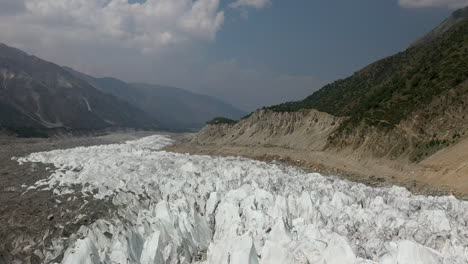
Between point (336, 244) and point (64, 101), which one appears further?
point (64, 101)

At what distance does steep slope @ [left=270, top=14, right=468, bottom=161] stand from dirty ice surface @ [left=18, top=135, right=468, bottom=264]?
11.7 m

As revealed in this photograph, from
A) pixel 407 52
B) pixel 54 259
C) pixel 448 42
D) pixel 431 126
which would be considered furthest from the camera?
pixel 407 52

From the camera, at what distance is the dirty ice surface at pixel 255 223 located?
Answer: 1367 cm

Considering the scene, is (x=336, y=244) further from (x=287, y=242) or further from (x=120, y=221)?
(x=120, y=221)

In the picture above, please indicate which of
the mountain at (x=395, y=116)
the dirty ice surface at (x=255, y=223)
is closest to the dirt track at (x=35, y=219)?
the dirty ice surface at (x=255, y=223)

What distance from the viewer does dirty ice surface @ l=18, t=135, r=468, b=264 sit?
13.7 m

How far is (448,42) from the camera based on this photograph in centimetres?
5200

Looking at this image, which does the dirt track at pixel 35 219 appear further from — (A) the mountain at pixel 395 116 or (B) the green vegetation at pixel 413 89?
(B) the green vegetation at pixel 413 89

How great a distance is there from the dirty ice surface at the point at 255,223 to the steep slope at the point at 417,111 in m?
11.7

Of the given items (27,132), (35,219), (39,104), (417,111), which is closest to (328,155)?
(417,111)

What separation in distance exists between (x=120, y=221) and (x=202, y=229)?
4.05 m

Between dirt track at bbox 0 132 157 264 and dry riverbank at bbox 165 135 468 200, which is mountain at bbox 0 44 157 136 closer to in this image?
dry riverbank at bbox 165 135 468 200

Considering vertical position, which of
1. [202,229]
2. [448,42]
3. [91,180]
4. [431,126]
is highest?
[448,42]

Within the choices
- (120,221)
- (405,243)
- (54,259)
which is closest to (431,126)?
(405,243)
